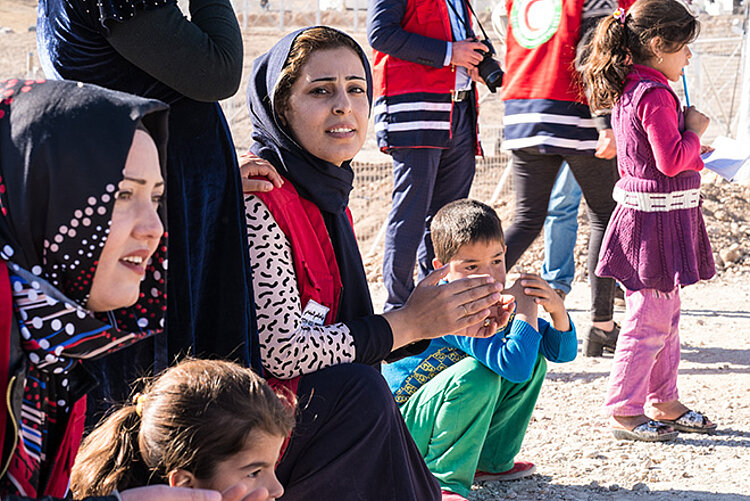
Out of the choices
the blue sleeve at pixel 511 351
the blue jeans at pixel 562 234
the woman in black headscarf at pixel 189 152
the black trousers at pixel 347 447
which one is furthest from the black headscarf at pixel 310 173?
the blue jeans at pixel 562 234

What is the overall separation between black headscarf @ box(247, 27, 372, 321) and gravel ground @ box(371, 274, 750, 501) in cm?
105

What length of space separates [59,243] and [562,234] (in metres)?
4.21

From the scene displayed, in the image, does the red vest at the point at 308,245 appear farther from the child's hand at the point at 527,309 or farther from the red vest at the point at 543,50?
the red vest at the point at 543,50

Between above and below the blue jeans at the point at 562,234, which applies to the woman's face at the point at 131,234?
above

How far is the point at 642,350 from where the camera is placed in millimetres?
3998

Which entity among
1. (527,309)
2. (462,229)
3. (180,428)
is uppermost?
(462,229)

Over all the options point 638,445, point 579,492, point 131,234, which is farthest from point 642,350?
point 131,234

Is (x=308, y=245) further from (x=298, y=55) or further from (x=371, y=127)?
(x=371, y=127)

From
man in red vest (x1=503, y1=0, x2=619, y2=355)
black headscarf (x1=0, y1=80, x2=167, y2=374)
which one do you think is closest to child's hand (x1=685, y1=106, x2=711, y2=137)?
man in red vest (x1=503, y1=0, x2=619, y2=355)

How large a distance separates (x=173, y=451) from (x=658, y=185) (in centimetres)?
266

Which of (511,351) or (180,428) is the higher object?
(180,428)

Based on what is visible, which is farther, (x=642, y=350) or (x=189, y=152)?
(x=642, y=350)

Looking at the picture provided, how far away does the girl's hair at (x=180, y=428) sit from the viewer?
78.7 inches

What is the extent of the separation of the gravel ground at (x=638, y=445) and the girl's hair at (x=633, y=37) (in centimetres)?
141
